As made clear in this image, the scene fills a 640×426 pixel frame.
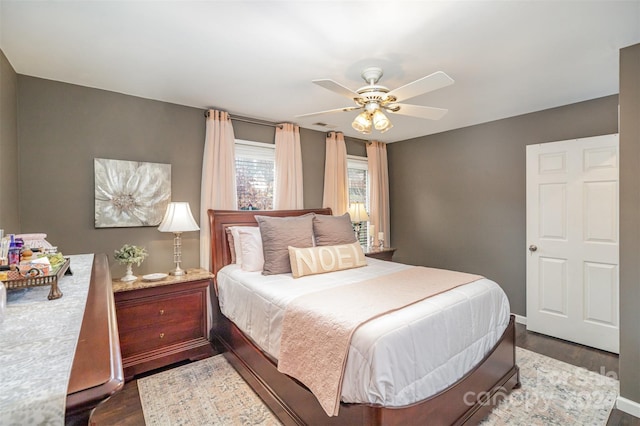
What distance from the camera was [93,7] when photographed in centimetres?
167

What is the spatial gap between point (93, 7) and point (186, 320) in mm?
2429

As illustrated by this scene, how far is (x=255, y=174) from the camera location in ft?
12.4

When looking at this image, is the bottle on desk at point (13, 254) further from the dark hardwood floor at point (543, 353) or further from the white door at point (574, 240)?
the white door at point (574, 240)

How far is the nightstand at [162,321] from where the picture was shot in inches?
99.2

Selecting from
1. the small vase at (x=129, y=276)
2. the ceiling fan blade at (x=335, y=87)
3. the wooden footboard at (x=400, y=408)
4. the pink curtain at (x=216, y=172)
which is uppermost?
the ceiling fan blade at (x=335, y=87)

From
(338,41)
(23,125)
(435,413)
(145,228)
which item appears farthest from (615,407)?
(23,125)

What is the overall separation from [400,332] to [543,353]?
241 cm

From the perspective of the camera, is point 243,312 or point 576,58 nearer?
point 576,58

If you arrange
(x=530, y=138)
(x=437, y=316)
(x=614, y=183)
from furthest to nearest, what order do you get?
(x=530, y=138), (x=614, y=183), (x=437, y=316)

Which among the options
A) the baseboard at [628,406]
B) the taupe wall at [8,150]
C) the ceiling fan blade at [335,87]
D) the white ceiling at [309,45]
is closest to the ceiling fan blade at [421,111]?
the white ceiling at [309,45]

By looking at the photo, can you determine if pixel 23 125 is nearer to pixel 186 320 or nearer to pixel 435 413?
pixel 186 320

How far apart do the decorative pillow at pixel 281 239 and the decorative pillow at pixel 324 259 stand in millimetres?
A: 118

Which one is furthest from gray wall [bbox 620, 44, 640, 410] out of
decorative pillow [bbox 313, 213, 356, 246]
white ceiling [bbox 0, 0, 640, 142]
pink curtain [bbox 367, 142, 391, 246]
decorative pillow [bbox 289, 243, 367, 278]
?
pink curtain [bbox 367, 142, 391, 246]

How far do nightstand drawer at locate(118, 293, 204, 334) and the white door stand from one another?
147 inches
